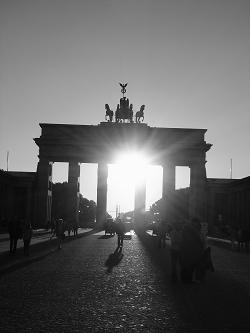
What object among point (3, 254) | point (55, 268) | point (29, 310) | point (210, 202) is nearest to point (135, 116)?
point (210, 202)

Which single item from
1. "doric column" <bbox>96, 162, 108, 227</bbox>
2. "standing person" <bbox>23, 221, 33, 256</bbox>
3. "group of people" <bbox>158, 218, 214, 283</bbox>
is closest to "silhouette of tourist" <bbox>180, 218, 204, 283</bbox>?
"group of people" <bbox>158, 218, 214, 283</bbox>

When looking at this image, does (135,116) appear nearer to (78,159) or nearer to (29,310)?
(78,159)

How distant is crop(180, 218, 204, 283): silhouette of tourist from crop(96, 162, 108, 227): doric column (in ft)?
194

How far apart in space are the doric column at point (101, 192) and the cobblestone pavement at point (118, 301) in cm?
5581

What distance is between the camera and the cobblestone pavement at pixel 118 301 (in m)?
8.53

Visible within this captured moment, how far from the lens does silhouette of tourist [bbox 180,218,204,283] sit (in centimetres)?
1387

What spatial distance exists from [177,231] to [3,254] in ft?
36.2

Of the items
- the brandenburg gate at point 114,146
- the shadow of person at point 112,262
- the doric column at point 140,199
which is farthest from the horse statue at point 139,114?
the shadow of person at point 112,262

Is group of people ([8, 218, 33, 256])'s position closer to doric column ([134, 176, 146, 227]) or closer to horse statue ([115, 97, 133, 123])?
horse statue ([115, 97, 133, 123])

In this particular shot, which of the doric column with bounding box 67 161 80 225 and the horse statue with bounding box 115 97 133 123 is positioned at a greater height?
the horse statue with bounding box 115 97 133 123

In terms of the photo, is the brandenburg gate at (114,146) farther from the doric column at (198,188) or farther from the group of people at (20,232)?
the group of people at (20,232)

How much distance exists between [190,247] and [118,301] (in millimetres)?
3684

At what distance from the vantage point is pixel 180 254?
46.5 feet

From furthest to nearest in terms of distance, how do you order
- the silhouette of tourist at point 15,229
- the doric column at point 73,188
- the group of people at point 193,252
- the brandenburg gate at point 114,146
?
the doric column at point 73,188 < the brandenburg gate at point 114,146 < the silhouette of tourist at point 15,229 < the group of people at point 193,252
